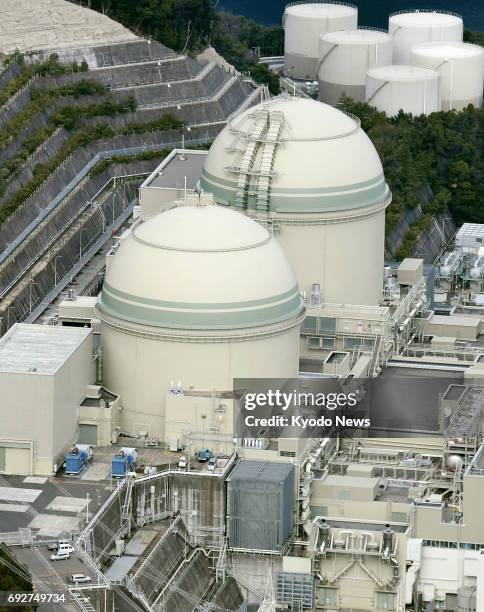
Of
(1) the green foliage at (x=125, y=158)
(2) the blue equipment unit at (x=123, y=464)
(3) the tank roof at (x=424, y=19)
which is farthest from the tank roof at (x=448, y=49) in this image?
(2) the blue equipment unit at (x=123, y=464)

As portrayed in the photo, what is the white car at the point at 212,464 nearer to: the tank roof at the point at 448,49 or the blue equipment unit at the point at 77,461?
the blue equipment unit at the point at 77,461

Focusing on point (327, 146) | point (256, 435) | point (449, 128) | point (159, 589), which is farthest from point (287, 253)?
point (449, 128)

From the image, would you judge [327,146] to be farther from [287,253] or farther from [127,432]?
[127,432]

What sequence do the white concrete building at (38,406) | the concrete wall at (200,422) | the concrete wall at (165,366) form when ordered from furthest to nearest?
the concrete wall at (165,366) < the concrete wall at (200,422) < the white concrete building at (38,406)

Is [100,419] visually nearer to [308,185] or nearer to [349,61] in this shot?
[308,185]

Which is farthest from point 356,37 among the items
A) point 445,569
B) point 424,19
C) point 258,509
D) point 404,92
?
point 445,569

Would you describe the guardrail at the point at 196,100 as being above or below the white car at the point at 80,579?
above

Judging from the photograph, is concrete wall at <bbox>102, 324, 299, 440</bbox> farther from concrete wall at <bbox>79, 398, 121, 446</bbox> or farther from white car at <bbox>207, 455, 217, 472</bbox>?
white car at <bbox>207, 455, 217, 472</bbox>
